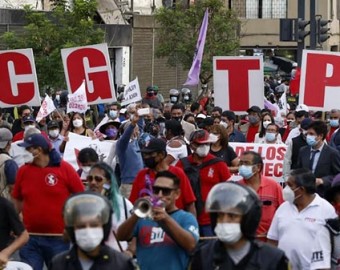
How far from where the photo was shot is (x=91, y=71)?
18641 millimetres

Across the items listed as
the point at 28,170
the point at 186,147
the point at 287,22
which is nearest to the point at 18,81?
the point at 186,147

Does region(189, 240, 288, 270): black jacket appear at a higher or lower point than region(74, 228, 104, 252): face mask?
lower

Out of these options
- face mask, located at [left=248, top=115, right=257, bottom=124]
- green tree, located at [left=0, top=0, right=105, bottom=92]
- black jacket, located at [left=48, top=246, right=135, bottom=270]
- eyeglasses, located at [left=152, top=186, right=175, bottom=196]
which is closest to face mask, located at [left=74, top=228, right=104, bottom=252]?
black jacket, located at [left=48, top=246, right=135, bottom=270]

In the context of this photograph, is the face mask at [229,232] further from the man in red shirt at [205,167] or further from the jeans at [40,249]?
the man in red shirt at [205,167]

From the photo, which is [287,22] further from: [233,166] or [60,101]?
[233,166]

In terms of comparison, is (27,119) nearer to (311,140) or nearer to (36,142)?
(311,140)

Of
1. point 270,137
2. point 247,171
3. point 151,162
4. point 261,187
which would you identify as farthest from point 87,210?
point 270,137

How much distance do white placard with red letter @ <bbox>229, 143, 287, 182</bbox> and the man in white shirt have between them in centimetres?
571

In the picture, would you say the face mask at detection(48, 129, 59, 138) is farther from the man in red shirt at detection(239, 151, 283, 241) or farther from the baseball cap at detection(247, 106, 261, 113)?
the man in red shirt at detection(239, 151, 283, 241)

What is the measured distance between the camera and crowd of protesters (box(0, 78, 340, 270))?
6.30 metres

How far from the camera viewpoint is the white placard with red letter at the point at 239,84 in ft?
60.1

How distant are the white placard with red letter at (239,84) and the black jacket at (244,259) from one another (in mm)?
12006

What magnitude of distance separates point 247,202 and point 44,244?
4.18 metres

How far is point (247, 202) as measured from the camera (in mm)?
6297
